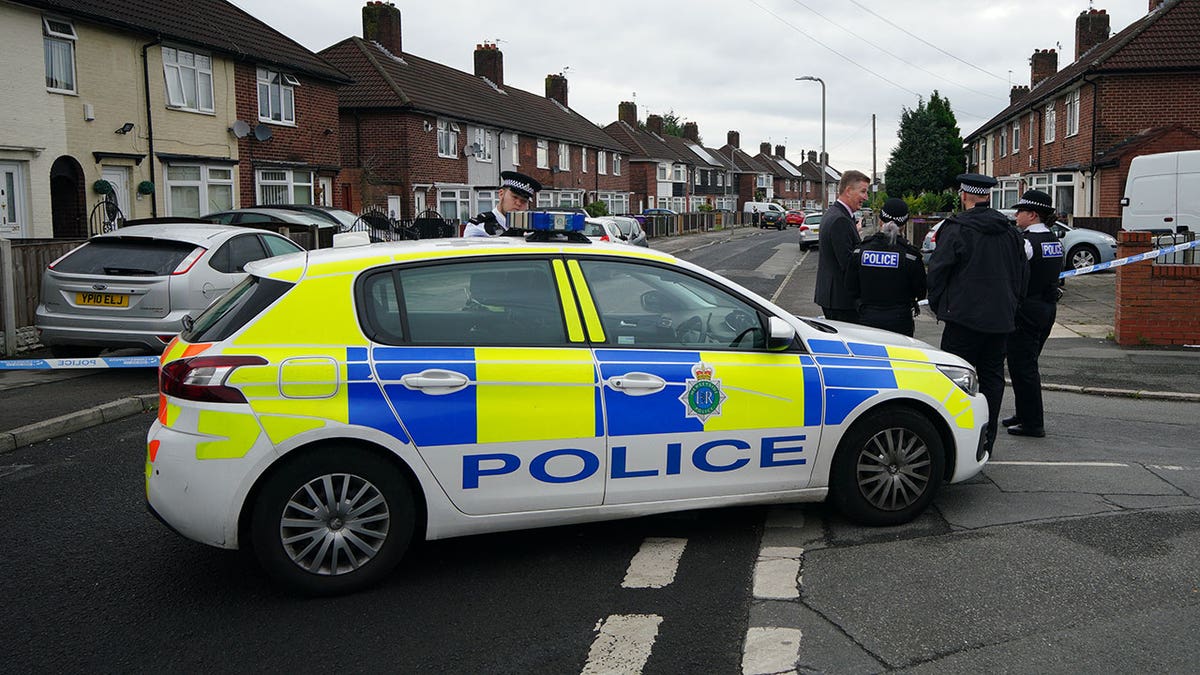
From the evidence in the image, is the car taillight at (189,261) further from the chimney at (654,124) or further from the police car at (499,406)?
the chimney at (654,124)

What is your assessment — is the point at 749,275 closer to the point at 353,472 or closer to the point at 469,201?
the point at 469,201

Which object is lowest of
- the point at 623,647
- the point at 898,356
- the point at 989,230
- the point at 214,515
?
the point at 623,647

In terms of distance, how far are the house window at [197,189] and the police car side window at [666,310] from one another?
2053cm

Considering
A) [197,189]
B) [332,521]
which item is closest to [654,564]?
[332,521]

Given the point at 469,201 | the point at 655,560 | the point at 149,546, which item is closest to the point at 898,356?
the point at 655,560

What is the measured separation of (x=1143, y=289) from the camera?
40.0 feet

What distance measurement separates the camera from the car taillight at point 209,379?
4.31 metres

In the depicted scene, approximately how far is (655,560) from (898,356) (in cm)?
166

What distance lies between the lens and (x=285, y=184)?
91.1 feet

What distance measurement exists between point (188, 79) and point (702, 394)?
22260 millimetres

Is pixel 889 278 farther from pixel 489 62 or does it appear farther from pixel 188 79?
pixel 489 62

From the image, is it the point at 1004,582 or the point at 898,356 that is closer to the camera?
the point at 1004,582

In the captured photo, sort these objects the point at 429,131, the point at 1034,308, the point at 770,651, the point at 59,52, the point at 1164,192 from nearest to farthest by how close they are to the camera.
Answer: the point at 770,651 → the point at 1034,308 → the point at 59,52 → the point at 1164,192 → the point at 429,131

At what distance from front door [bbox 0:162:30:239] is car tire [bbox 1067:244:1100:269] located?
21.4 meters
